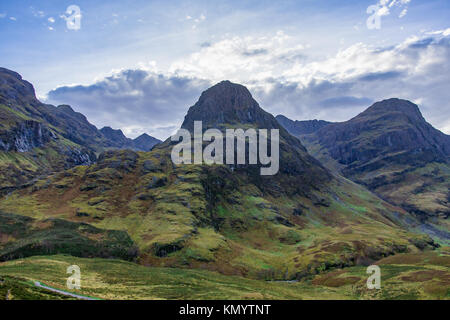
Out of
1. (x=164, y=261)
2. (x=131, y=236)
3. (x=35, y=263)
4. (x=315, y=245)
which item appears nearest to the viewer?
(x=35, y=263)

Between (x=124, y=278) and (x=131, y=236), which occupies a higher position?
(x=131, y=236)

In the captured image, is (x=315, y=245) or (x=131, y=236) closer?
(x=131, y=236)

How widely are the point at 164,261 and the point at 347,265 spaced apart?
93185mm

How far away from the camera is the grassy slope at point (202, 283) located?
273 feet

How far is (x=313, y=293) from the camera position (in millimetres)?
107438

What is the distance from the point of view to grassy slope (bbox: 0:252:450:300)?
83.2 m

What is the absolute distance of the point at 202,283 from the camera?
11125cm

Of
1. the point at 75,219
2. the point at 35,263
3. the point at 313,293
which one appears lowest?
the point at 313,293
